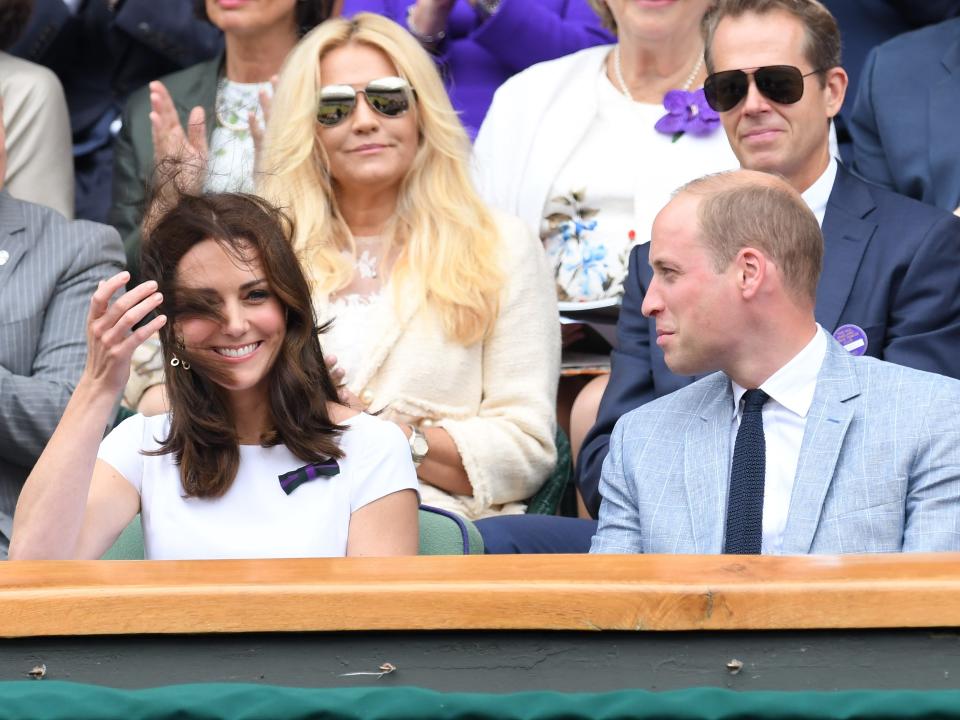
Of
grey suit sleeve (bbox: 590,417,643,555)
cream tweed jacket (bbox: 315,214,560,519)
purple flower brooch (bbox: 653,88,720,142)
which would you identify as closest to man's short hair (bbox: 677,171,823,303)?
grey suit sleeve (bbox: 590,417,643,555)

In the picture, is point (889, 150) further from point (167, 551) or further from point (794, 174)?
point (167, 551)

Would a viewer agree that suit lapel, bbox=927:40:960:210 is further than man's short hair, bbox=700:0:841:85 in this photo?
Yes

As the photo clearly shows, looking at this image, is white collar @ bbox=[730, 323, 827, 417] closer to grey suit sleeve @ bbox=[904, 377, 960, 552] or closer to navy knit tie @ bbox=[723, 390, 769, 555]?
navy knit tie @ bbox=[723, 390, 769, 555]

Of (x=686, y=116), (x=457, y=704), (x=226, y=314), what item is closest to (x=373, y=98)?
(x=686, y=116)

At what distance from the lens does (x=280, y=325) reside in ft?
8.30

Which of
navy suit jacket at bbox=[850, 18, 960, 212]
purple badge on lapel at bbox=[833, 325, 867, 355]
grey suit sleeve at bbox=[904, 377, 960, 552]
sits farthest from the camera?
navy suit jacket at bbox=[850, 18, 960, 212]

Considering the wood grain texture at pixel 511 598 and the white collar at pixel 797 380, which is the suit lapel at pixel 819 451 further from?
the wood grain texture at pixel 511 598

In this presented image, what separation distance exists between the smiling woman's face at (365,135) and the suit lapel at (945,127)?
1192 millimetres

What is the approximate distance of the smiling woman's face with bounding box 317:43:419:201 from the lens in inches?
137

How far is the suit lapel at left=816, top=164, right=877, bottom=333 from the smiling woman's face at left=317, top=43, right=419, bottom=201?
0.95 metres

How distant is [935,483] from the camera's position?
234cm

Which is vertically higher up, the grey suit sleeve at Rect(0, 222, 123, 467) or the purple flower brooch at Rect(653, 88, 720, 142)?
the purple flower brooch at Rect(653, 88, 720, 142)

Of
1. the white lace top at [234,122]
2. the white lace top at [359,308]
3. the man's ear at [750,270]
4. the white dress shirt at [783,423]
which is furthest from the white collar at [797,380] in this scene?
the white lace top at [234,122]

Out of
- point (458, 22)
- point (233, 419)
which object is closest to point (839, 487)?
point (233, 419)
